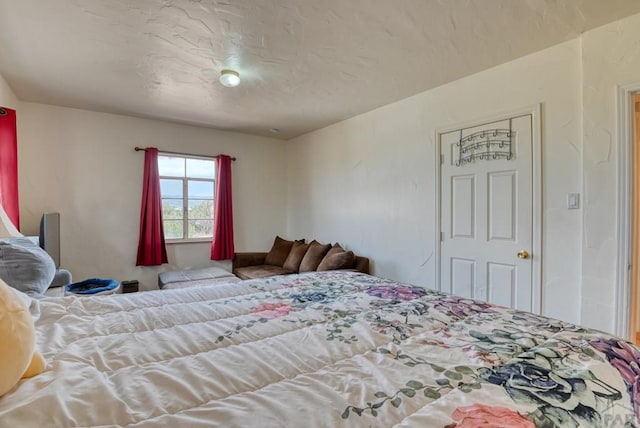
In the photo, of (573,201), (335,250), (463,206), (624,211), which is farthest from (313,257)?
(624,211)

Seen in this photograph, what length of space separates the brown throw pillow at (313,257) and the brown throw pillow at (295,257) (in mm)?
118

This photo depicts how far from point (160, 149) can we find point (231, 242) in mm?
1605

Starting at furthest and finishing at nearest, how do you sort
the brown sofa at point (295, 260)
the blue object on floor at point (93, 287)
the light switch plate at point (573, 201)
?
the brown sofa at point (295, 260)
the blue object on floor at point (93, 287)
the light switch plate at point (573, 201)

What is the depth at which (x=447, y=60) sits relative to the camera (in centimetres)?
249

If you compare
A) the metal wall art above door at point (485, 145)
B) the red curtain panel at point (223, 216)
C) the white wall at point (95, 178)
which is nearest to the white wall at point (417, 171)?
the metal wall art above door at point (485, 145)

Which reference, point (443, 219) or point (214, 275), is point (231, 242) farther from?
point (443, 219)

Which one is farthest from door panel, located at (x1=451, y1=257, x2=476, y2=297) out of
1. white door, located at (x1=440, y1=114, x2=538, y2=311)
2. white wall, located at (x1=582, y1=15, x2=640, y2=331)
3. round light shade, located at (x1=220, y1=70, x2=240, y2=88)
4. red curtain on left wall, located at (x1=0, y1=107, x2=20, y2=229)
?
red curtain on left wall, located at (x1=0, y1=107, x2=20, y2=229)

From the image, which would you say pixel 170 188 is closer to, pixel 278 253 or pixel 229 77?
pixel 278 253

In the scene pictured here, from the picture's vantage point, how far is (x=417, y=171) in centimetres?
325

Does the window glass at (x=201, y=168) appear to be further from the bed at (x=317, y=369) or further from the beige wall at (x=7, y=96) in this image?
the bed at (x=317, y=369)

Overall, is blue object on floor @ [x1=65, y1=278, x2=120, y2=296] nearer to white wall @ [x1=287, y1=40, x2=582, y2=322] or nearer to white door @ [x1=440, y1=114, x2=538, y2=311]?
white wall @ [x1=287, y1=40, x2=582, y2=322]

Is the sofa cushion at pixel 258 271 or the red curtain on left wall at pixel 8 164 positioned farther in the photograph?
the sofa cushion at pixel 258 271

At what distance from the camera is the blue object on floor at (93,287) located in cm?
307

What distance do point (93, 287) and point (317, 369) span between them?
3.48 metres
